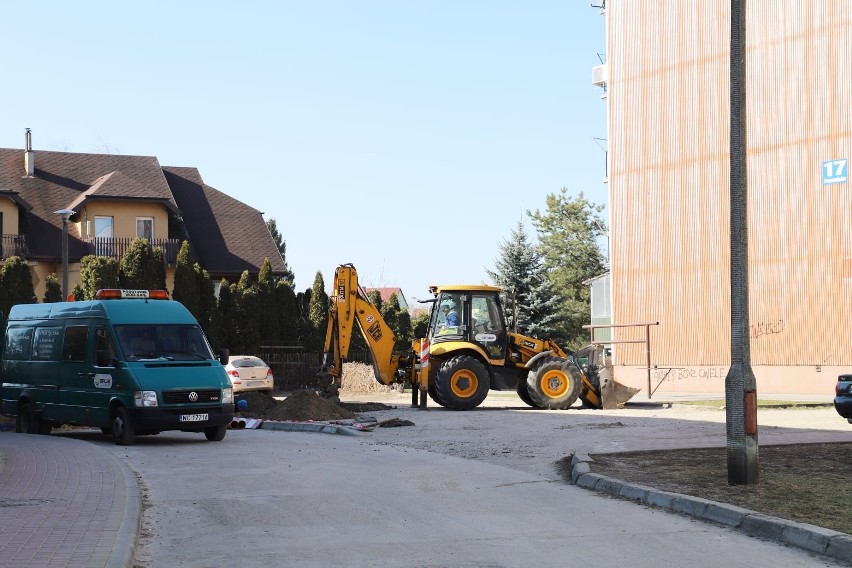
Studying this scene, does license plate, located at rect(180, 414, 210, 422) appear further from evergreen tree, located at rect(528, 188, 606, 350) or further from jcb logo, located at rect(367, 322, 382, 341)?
evergreen tree, located at rect(528, 188, 606, 350)

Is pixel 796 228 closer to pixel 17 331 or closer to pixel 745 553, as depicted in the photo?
pixel 17 331

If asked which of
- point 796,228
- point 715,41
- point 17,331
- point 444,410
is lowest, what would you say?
point 444,410

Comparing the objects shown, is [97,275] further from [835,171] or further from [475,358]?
[835,171]

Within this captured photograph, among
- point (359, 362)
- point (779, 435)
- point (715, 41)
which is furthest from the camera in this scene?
point (359, 362)

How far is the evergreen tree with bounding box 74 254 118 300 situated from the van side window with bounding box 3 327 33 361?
19.5m

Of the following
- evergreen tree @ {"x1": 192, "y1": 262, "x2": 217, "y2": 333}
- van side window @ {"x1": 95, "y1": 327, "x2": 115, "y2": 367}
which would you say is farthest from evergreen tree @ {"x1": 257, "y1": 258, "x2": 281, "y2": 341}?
van side window @ {"x1": 95, "y1": 327, "x2": 115, "y2": 367}

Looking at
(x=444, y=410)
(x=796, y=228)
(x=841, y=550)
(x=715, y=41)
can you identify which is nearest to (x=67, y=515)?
(x=841, y=550)

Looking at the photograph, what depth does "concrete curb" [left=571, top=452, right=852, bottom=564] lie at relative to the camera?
8.98 m

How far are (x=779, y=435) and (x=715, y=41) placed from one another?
27159 millimetres

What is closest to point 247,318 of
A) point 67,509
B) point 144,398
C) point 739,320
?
point 144,398

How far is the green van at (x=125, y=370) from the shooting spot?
19.5 meters

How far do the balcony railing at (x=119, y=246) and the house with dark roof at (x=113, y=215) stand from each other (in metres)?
0.04

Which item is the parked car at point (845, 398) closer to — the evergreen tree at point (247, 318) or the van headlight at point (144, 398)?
the van headlight at point (144, 398)

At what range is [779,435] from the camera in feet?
63.6
